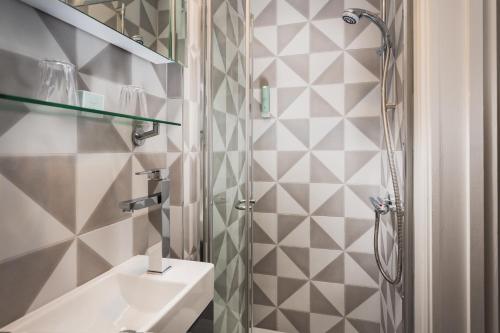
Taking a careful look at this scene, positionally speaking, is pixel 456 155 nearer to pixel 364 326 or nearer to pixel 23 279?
pixel 23 279

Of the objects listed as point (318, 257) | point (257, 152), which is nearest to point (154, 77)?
point (257, 152)

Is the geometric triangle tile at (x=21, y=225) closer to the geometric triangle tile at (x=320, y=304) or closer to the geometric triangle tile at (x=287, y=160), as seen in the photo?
the geometric triangle tile at (x=287, y=160)

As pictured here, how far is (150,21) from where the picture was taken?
95 centimetres

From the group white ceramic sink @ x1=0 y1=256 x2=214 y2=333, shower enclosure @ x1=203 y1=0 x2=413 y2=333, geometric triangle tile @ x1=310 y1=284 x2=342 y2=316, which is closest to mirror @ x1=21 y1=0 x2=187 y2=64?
shower enclosure @ x1=203 y1=0 x2=413 y2=333

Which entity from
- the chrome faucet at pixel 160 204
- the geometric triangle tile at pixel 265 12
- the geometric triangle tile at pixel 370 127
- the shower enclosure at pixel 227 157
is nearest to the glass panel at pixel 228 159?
the shower enclosure at pixel 227 157

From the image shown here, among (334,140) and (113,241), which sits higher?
(334,140)

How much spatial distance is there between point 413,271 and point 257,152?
1.16 meters

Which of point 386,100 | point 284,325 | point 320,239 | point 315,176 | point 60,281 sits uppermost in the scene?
point 386,100

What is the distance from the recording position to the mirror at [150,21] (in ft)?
2.50

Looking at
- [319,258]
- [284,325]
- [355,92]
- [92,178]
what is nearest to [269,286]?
[284,325]

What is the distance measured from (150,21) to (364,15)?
2.97 feet

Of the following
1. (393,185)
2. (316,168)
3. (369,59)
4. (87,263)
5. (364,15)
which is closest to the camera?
(87,263)

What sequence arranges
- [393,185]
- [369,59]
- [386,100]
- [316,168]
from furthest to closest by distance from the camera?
[316,168]
[369,59]
[386,100]
[393,185]

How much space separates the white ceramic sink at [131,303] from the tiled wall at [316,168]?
971mm
